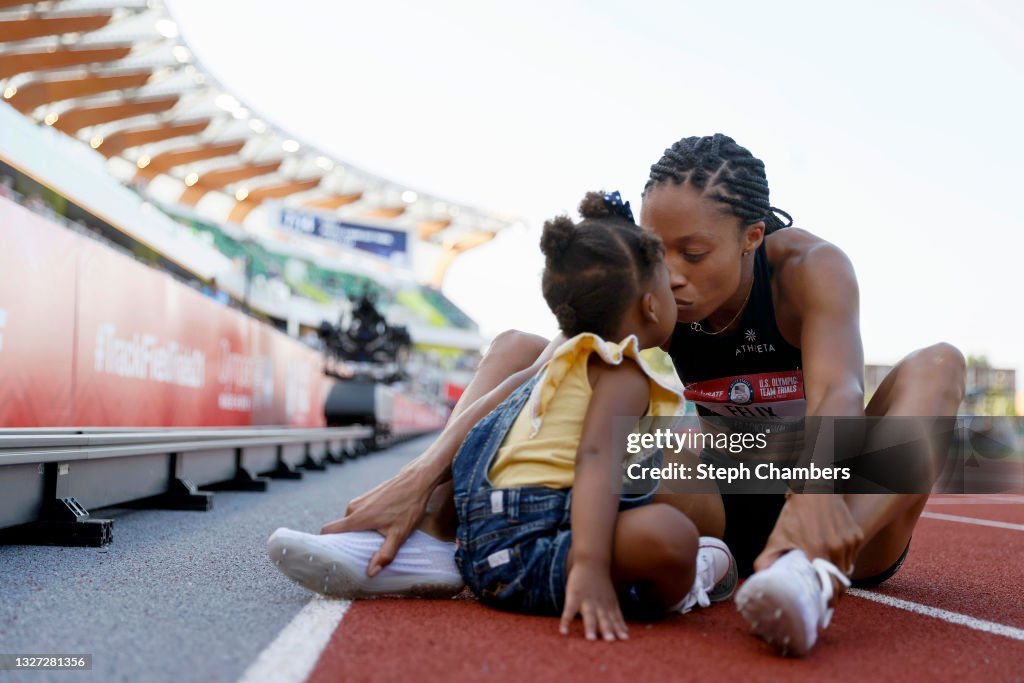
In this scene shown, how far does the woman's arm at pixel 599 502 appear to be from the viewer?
194 centimetres

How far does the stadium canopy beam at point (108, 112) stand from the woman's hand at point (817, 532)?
114ft

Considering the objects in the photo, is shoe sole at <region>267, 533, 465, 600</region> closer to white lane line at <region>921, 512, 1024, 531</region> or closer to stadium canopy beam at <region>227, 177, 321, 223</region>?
white lane line at <region>921, 512, 1024, 531</region>

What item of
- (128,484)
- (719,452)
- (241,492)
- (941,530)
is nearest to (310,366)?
(241,492)

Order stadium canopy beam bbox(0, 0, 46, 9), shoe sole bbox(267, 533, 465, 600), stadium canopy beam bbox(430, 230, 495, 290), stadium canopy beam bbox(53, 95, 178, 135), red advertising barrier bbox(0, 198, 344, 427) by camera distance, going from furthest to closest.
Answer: stadium canopy beam bbox(430, 230, 495, 290) < stadium canopy beam bbox(53, 95, 178, 135) < stadium canopy beam bbox(0, 0, 46, 9) < red advertising barrier bbox(0, 198, 344, 427) < shoe sole bbox(267, 533, 465, 600)

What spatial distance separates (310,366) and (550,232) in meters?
12.7

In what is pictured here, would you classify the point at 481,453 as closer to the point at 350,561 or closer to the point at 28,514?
the point at 350,561

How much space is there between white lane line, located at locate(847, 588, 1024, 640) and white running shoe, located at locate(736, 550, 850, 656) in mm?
734

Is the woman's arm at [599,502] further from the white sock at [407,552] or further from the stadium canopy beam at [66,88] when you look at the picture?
the stadium canopy beam at [66,88]

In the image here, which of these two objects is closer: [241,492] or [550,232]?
[550,232]

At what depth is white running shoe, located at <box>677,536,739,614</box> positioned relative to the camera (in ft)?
7.80

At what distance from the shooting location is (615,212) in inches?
92.4

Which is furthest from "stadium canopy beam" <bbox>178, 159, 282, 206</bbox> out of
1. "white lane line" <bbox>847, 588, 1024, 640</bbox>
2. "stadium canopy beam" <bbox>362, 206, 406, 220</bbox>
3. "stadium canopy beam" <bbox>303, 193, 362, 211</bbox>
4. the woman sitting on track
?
"white lane line" <bbox>847, 588, 1024, 640</bbox>

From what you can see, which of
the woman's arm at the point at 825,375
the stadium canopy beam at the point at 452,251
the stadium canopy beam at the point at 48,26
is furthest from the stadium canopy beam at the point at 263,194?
the woman's arm at the point at 825,375

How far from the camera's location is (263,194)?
5484 cm
